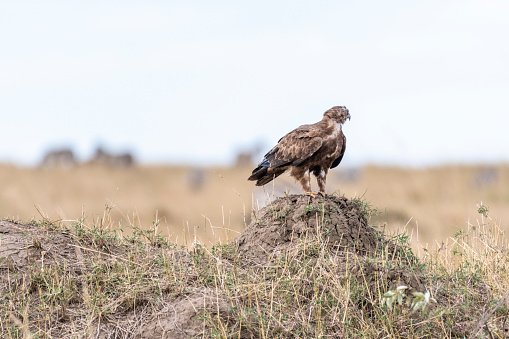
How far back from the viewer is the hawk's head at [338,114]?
6.43 meters

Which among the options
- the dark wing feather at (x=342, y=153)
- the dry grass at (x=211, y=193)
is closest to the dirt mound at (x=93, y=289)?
the dark wing feather at (x=342, y=153)

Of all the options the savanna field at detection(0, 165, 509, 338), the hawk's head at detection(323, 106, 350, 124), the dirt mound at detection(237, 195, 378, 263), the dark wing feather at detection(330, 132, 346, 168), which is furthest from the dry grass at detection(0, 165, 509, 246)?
the savanna field at detection(0, 165, 509, 338)

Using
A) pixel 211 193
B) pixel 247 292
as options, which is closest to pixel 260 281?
pixel 247 292

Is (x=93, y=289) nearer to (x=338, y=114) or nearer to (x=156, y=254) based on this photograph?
(x=156, y=254)

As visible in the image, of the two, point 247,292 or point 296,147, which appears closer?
point 247,292

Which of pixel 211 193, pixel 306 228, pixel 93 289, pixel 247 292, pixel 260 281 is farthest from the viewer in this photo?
pixel 211 193

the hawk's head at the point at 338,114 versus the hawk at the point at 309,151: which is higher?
the hawk's head at the point at 338,114

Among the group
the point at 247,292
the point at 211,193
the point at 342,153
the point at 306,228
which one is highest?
the point at 342,153

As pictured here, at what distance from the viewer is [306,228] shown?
5516mm

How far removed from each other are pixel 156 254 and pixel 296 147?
5.43 ft

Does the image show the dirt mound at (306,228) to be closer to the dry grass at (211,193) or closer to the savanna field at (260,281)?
the savanna field at (260,281)

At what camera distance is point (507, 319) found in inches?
196

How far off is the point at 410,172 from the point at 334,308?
19174 millimetres

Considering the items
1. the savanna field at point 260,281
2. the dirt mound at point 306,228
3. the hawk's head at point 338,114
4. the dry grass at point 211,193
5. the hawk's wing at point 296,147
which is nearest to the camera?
the savanna field at point 260,281
